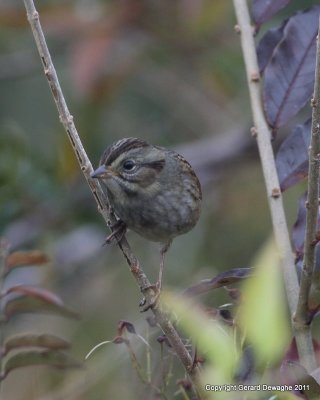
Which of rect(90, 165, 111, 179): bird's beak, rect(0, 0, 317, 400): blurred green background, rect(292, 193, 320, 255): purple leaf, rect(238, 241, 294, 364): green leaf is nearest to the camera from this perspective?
rect(238, 241, 294, 364): green leaf

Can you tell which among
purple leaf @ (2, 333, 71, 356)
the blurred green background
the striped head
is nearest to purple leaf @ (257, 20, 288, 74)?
the striped head

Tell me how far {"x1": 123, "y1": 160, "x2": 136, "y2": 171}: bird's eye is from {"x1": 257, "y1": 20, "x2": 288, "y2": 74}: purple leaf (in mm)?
735

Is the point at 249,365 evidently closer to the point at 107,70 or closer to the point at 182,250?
the point at 182,250

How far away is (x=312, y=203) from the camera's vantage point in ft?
6.89

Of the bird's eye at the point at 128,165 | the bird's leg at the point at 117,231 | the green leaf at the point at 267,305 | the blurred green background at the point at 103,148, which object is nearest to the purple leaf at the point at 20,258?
the bird's leg at the point at 117,231

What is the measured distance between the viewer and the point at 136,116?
651 cm

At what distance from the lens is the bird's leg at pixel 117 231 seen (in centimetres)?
267

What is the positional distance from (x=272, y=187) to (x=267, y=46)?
0.49 meters

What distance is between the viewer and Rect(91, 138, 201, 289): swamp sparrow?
3303mm

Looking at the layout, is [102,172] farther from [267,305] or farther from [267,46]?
[267,305]

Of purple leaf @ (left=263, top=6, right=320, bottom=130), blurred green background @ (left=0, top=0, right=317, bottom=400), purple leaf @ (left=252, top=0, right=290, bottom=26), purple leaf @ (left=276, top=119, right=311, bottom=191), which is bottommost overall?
blurred green background @ (left=0, top=0, right=317, bottom=400)

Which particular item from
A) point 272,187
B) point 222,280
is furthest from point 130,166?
point 222,280

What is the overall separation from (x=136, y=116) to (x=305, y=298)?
4.39 meters

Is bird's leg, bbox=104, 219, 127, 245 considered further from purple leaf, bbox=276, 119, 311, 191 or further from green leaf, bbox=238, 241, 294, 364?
green leaf, bbox=238, 241, 294, 364
